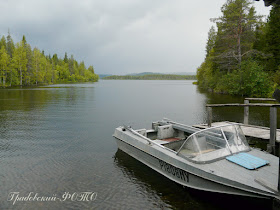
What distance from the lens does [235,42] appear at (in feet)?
136

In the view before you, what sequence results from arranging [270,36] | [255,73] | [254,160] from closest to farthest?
1. [254,160]
2. [255,73]
3. [270,36]

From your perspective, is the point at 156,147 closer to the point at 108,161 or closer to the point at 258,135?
the point at 108,161

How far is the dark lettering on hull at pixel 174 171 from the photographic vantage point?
278 inches

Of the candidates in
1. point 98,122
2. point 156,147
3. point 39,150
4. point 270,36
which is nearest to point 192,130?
point 156,147

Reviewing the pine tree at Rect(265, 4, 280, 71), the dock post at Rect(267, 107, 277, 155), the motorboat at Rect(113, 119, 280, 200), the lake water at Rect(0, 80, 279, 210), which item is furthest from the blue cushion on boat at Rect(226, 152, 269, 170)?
the pine tree at Rect(265, 4, 280, 71)

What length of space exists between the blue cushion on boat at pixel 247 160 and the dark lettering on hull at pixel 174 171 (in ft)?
4.94

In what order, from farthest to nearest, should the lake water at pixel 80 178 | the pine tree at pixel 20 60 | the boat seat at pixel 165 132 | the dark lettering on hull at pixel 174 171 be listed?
the pine tree at pixel 20 60 < the boat seat at pixel 165 132 < the dark lettering on hull at pixel 174 171 < the lake water at pixel 80 178

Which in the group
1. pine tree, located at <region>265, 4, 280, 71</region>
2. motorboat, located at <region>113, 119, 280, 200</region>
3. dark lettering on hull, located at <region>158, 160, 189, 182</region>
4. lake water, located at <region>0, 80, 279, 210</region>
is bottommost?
lake water, located at <region>0, 80, 279, 210</region>

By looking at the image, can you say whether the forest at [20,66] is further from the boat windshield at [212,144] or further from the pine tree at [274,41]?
the boat windshield at [212,144]

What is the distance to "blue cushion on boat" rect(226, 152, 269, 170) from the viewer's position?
21.3ft

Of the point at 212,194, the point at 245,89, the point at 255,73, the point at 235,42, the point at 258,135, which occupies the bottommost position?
the point at 212,194

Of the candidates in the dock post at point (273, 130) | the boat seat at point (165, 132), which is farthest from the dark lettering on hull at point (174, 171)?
the dock post at point (273, 130)

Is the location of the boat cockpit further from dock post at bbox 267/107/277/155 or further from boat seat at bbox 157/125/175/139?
boat seat at bbox 157/125/175/139

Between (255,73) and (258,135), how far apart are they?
2858 centimetres
